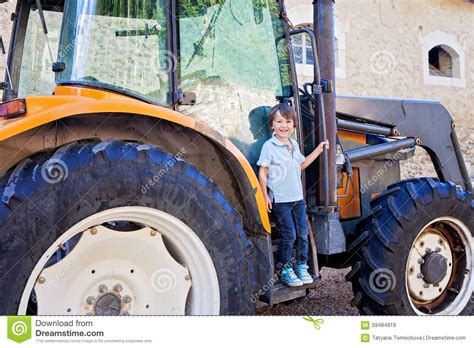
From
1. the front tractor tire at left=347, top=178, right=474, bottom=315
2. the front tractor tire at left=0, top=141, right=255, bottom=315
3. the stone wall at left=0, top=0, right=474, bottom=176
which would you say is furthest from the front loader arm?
the stone wall at left=0, top=0, right=474, bottom=176

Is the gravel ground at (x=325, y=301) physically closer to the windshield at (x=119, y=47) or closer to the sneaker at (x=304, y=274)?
the sneaker at (x=304, y=274)

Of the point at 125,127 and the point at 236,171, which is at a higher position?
the point at 125,127

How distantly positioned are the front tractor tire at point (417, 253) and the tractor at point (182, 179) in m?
0.01

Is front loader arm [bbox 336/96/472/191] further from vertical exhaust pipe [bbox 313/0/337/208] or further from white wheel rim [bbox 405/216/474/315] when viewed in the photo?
white wheel rim [bbox 405/216/474/315]

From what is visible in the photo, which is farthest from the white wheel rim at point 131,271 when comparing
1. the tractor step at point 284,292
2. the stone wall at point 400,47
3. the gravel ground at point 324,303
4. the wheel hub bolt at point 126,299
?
the stone wall at point 400,47

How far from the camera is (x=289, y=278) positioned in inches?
109

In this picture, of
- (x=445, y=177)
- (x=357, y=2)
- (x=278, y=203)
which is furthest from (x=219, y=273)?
(x=357, y=2)

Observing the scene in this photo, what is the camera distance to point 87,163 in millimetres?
1962

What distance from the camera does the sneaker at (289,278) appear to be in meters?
2.77

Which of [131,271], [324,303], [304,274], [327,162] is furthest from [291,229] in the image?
[324,303]

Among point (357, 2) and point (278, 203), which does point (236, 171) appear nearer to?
point (278, 203)

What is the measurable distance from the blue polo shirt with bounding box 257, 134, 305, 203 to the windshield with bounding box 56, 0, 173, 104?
642mm

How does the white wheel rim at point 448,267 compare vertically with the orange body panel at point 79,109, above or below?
below
